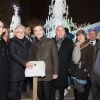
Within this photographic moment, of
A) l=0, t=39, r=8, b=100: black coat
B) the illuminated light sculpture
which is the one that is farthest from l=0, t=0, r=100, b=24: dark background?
l=0, t=39, r=8, b=100: black coat

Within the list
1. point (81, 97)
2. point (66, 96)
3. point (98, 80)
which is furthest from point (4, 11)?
point (98, 80)

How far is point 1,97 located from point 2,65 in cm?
47

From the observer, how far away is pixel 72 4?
11.0m

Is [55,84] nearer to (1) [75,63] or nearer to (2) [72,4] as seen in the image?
(1) [75,63]

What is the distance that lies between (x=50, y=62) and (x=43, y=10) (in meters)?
5.51

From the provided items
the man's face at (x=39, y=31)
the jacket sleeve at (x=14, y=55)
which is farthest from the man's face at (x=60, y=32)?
the jacket sleeve at (x=14, y=55)

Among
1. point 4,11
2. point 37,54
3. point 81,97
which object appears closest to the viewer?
point 37,54

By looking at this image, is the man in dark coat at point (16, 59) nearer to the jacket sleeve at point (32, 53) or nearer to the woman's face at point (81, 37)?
the jacket sleeve at point (32, 53)

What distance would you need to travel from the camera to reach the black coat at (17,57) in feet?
19.2

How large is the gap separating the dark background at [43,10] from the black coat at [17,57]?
194 inches

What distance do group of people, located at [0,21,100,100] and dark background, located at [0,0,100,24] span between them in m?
4.38

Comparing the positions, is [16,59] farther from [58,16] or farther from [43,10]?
[43,10]

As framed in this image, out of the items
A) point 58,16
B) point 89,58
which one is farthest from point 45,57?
point 58,16

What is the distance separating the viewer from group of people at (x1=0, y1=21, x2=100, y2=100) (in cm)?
575
